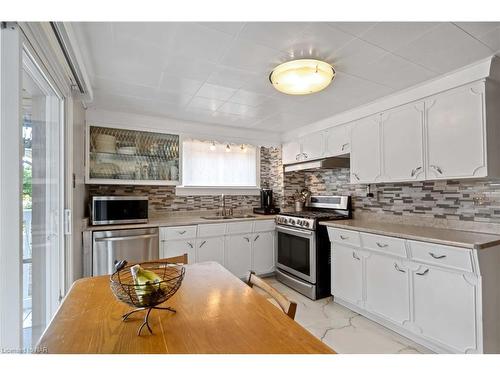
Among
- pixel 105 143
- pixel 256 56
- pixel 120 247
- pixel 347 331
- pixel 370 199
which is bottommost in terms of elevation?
pixel 347 331

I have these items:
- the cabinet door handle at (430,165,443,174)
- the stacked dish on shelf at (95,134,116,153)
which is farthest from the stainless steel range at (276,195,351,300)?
the stacked dish on shelf at (95,134,116,153)

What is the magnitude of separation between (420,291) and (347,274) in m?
0.69

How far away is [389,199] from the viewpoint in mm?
2789

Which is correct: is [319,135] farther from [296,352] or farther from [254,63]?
[296,352]

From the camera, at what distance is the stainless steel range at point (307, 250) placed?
9.20ft

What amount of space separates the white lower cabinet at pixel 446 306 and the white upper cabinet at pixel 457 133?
0.77 meters

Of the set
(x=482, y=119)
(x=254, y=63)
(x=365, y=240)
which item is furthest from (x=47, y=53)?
(x=482, y=119)

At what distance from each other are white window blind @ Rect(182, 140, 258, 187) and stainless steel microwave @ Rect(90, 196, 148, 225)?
→ 84cm

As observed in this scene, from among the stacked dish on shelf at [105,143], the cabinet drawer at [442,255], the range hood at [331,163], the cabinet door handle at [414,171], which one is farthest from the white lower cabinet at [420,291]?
the stacked dish on shelf at [105,143]

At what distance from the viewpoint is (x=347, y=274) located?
2.54m

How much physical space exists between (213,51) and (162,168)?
5.96ft

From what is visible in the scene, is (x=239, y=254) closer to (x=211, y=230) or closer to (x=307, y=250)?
(x=211, y=230)

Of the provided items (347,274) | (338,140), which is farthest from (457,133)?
(347,274)

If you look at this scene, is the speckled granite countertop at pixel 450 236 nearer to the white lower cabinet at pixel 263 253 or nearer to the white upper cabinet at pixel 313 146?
the white upper cabinet at pixel 313 146
